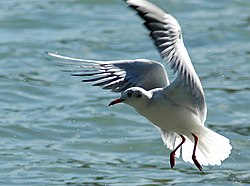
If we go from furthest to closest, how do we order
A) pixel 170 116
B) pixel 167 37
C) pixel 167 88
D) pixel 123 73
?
pixel 123 73, pixel 170 116, pixel 167 88, pixel 167 37

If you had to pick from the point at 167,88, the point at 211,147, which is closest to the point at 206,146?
the point at 211,147

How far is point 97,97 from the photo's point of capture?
12.8 m

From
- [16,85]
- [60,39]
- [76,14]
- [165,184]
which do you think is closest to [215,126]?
[165,184]

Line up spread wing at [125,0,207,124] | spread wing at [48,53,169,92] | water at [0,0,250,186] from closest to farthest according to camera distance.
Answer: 1. spread wing at [125,0,207,124]
2. spread wing at [48,53,169,92]
3. water at [0,0,250,186]

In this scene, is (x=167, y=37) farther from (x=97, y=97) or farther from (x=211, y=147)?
(x=97, y=97)

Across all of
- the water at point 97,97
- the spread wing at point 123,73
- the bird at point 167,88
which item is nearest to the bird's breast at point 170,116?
Result: the bird at point 167,88

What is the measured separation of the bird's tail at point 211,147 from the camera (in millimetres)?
8039

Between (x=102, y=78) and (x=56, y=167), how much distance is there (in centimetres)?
238

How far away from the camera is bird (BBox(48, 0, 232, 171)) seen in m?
7.18

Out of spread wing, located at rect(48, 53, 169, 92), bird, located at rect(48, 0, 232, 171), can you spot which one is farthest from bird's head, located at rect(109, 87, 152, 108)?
spread wing, located at rect(48, 53, 169, 92)

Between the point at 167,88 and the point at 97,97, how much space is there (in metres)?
5.25

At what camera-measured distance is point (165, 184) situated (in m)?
9.58

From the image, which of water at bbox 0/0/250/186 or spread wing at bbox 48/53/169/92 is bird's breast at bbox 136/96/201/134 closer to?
spread wing at bbox 48/53/169/92

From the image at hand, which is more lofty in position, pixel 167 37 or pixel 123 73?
pixel 167 37
